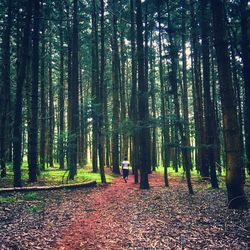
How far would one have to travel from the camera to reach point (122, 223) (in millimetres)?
8398

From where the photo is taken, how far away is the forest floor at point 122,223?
254 inches

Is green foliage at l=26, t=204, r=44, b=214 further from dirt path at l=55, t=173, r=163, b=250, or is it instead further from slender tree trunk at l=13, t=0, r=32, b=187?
slender tree trunk at l=13, t=0, r=32, b=187

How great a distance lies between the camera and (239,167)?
889 cm

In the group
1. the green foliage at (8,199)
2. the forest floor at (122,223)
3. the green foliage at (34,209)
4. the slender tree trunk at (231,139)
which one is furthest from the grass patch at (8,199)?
the slender tree trunk at (231,139)

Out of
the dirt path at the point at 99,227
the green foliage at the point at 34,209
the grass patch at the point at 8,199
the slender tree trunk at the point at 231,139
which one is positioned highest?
the slender tree trunk at the point at 231,139

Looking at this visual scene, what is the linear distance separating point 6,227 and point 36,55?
11.3 metres

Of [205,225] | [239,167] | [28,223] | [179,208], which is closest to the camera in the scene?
[205,225]

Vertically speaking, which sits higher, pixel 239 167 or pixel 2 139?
pixel 2 139

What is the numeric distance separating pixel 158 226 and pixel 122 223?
117 centimetres

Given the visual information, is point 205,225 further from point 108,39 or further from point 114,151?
point 108,39

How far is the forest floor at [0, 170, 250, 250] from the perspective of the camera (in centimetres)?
645

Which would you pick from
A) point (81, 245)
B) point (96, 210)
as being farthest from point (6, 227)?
point (96, 210)

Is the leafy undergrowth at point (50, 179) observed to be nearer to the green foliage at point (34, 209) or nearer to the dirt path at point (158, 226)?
the green foliage at point (34, 209)

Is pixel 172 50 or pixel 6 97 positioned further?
pixel 6 97
